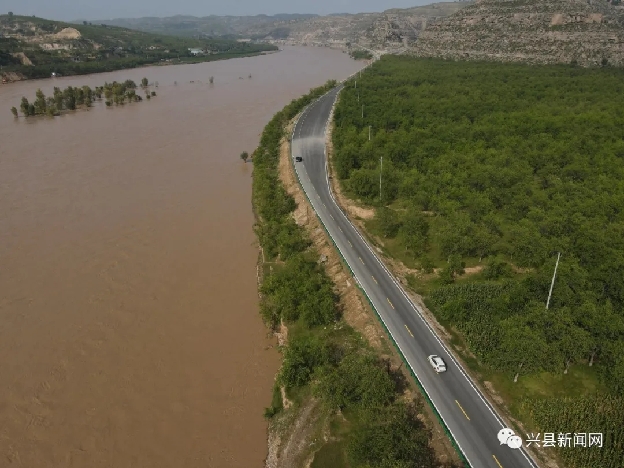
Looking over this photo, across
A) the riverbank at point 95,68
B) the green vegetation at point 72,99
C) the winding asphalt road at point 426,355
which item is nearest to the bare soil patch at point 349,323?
the winding asphalt road at point 426,355

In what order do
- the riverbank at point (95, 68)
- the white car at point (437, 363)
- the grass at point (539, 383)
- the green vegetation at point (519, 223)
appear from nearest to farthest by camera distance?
the grass at point (539, 383) → the green vegetation at point (519, 223) → the white car at point (437, 363) → the riverbank at point (95, 68)

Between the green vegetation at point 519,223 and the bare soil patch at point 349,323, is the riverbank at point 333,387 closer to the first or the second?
the bare soil patch at point 349,323

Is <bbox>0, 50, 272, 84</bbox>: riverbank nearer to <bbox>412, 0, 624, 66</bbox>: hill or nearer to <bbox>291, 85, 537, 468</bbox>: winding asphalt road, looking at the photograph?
<bbox>412, 0, 624, 66</bbox>: hill

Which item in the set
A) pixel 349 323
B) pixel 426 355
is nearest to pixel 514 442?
pixel 426 355

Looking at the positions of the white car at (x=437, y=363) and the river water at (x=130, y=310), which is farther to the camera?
the river water at (x=130, y=310)

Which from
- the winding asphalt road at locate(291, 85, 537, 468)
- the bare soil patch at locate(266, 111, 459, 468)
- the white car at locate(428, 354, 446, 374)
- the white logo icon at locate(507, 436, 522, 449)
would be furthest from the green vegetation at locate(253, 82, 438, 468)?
the white logo icon at locate(507, 436, 522, 449)

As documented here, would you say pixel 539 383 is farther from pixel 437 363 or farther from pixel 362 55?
pixel 362 55
